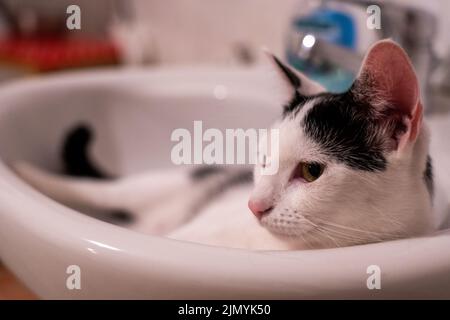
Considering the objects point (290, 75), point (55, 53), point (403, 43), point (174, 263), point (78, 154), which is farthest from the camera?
point (55, 53)

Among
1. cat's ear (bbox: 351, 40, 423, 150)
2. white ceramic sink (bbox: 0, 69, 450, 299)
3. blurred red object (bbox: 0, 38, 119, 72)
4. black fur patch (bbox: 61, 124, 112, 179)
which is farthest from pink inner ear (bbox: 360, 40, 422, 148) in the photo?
blurred red object (bbox: 0, 38, 119, 72)

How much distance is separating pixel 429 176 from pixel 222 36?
1002 millimetres

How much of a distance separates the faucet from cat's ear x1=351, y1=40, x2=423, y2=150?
0.15 metres

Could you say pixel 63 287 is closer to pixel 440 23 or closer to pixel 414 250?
pixel 414 250

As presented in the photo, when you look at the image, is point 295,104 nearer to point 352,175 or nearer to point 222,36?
point 352,175

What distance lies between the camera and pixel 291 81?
0.50m

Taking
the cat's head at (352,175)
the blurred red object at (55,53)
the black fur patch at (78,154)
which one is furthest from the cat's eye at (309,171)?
the blurred red object at (55,53)

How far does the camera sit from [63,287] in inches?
16.9

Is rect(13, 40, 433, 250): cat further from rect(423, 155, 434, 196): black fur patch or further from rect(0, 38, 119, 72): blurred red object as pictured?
rect(0, 38, 119, 72): blurred red object

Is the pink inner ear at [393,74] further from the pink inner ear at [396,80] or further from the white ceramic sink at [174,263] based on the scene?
the white ceramic sink at [174,263]

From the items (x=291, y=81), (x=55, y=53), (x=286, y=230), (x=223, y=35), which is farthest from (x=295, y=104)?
(x=55, y=53)
